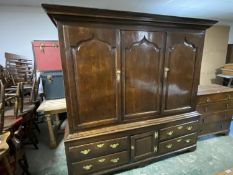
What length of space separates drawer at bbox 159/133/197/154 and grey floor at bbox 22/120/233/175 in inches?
6.1

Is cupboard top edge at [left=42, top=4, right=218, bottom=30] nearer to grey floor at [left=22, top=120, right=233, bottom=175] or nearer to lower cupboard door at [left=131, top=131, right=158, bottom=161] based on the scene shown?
lower cupboard door at [left=131, top=131, right=158, bottom=161]

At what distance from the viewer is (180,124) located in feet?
6.27

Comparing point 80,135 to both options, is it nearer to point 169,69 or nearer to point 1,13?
point 169,69

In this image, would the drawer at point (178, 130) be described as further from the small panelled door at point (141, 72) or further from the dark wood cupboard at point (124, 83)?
the small panelled door at point (141, 72)

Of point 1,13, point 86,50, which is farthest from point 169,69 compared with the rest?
point 1,13

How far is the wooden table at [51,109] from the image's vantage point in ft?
6.90

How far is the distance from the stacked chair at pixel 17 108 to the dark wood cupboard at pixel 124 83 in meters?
0.51

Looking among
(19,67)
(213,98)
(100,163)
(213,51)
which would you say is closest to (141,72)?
(100,163)

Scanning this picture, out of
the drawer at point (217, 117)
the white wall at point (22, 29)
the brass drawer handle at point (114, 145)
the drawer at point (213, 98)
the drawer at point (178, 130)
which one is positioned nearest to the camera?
the brass drawer handle at point (114, 145)

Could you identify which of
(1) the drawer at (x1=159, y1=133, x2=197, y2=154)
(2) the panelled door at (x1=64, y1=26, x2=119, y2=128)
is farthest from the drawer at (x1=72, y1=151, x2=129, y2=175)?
(1) the drawer at (x1=159, y1=133, x2=197, y2=154)

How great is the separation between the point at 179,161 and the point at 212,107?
1006 millimetres

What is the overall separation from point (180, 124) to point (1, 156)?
77.3 inches

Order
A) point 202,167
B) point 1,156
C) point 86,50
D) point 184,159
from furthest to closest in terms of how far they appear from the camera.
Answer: point 184,159 < point 202,167 < point 86,50 < point 1,156

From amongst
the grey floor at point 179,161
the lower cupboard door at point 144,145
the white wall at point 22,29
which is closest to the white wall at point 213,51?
the grey floor at point 179,161
